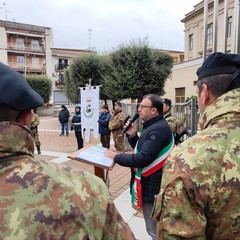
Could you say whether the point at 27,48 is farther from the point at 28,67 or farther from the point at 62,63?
the point at 62,63

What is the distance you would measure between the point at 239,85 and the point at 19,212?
1.11 m

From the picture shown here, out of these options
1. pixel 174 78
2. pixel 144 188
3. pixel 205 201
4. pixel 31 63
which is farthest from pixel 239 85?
pixel 31 63

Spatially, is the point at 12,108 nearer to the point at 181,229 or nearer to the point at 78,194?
the point at 78,194

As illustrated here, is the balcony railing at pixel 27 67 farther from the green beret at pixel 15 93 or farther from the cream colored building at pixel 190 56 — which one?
the green beret at pixel 15 93

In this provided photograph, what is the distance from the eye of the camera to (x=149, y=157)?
8.27 ft

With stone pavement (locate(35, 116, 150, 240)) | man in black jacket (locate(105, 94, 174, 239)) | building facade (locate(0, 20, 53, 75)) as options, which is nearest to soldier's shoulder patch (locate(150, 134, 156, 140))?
man in black jacket (locate(105, 94, 174, 239))

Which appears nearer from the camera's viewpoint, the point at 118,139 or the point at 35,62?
the point at 118,139

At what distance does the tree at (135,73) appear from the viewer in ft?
51.1

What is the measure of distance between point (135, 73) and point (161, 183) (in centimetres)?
1453

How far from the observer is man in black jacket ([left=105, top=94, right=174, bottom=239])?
2.54 m

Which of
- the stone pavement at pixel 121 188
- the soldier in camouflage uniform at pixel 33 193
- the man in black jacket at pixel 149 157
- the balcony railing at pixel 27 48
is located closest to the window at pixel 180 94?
the stone pavement at pixel 121 188

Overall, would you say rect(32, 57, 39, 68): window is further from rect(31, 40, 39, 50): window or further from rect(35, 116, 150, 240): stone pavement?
rect(35, 116, 150, 240): stone pavement

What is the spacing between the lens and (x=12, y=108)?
0.93 metres

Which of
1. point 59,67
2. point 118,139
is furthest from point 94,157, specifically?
point 59,67
